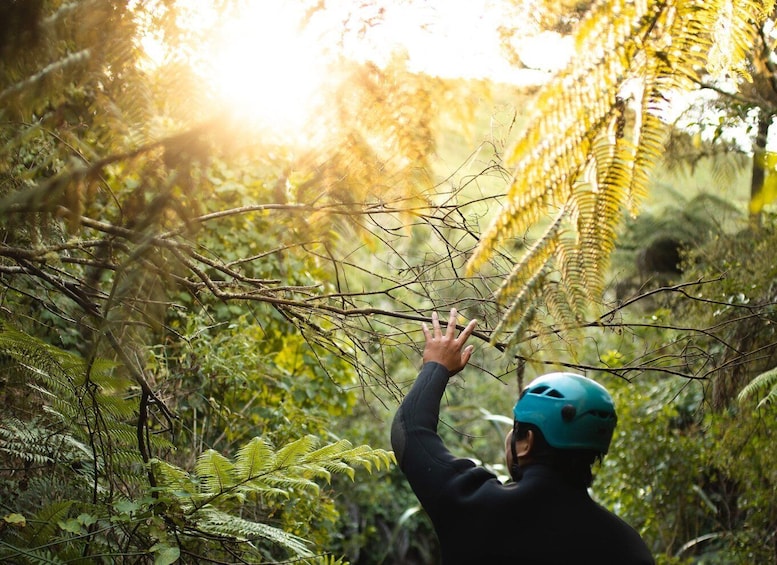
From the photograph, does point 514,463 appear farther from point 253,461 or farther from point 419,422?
point 253,461

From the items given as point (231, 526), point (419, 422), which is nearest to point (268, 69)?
point (419, 422)

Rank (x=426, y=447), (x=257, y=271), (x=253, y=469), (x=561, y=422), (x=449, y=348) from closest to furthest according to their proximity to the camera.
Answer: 1. (x=426, y=447)
2. (x=561, y=422)
3. (x=449, y=348)
4. (x=253, y=469)
5. (x=257, y=271)

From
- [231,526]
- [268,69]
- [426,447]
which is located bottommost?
[231,526]

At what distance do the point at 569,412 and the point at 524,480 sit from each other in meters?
0.28

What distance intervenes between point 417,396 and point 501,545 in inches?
19.6

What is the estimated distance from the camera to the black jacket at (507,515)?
2.12m

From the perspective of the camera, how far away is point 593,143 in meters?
Answer: 1.71

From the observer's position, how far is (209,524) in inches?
126

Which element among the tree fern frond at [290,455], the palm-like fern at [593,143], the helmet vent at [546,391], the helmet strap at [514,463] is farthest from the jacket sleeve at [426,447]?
the tree fern frond at [290,455]

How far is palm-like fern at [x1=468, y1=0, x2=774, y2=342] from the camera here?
1697mm

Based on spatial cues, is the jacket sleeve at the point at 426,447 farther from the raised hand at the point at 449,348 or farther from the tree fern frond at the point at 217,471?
the tree fern frond at the point at 217,471

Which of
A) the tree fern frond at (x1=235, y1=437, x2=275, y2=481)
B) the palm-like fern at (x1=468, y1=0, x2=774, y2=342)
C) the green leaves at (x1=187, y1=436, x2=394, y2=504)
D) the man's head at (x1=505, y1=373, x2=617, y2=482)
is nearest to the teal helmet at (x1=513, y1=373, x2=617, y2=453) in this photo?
the man's head at (x1=505, y1=373, x2=617, y2=482)

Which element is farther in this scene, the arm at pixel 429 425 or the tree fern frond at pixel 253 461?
the tree fern frond at pixel 253 461

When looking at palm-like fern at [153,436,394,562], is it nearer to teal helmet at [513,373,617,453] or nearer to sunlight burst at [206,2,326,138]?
teal helmet at [513,373,617,453]
